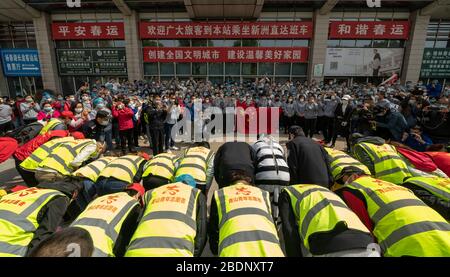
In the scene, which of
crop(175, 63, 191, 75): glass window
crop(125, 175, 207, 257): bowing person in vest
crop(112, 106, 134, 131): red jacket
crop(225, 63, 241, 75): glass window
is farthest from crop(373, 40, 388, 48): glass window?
crop(125, 175, 207, 257): bowing person in vest

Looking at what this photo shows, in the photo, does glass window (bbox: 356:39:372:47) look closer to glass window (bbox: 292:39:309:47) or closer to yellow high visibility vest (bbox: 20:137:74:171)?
glass window (bbox: 292:39:309:47)

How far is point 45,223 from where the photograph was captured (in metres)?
2.15

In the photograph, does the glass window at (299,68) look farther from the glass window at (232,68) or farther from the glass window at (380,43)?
the glass window at (380,43)

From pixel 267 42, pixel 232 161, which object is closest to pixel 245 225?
pixel 232 161

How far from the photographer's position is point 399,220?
175 cm

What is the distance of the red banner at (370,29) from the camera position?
45.9ft

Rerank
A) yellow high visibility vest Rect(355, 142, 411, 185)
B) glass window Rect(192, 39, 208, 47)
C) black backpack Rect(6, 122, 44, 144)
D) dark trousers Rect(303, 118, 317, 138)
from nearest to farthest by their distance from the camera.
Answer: yellow high visibility vest Rect(355, 142, 411, 185), black backpack Rect(6, 122, 44, 144), dark trousers Rect(303, 118, 317, 138), glass window Rect(192, 39, 208, 47)

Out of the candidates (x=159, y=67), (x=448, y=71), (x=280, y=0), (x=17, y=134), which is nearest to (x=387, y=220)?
(x=17, y=134)

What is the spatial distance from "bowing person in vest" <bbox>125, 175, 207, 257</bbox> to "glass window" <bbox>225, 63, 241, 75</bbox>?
1378cm

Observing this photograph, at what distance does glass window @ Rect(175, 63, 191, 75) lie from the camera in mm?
15164

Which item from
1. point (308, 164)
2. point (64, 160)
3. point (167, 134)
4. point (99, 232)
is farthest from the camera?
point (167, 134)

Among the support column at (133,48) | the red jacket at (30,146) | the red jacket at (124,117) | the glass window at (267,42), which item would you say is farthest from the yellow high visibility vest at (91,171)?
the glass window at (267,42)

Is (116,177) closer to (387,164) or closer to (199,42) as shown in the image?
(387,164)

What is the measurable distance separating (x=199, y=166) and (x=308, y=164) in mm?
1472
